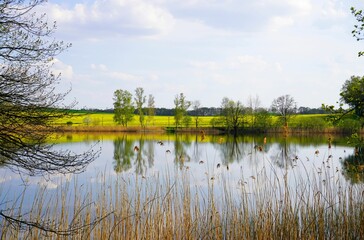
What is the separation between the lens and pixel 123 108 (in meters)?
62.5

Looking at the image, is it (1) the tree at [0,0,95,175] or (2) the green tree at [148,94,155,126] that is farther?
(2) the green tree at [148,94,155,126]

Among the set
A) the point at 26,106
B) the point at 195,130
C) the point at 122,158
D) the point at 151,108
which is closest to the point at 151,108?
the point at 151,108

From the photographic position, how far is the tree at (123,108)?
61969 millimetres

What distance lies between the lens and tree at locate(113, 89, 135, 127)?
203 feet

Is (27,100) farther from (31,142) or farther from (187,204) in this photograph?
(187,204)

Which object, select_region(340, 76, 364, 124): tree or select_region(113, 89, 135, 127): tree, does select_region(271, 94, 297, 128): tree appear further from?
select_region(340, 76, 364, 124): tree

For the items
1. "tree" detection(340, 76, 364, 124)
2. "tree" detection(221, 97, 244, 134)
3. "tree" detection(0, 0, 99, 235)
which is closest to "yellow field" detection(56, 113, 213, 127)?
"tree" detection(0, 0, 99, 235)

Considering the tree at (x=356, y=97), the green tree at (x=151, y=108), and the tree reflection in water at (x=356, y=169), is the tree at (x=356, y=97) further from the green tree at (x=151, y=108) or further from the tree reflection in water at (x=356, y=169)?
the green tree at (x=151, y=108)

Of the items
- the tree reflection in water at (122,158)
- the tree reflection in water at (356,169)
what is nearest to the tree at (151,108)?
the tree reflection in water at (122,158)

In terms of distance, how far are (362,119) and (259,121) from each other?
175ft

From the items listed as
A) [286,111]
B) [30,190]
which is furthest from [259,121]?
[30,190]

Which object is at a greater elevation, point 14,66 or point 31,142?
point 14,66

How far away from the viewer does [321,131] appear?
5231cm

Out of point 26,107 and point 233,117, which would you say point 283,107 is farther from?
point 26,107
